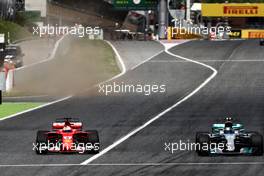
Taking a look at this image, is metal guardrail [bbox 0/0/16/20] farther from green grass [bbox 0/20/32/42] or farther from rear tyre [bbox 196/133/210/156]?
rear tyre [bbox 196/133/210/156]

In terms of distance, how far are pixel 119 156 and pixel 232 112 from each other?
1248 cm

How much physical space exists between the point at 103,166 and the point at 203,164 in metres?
1.95

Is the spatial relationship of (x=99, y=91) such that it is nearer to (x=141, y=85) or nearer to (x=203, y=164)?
(x=141, y=85)

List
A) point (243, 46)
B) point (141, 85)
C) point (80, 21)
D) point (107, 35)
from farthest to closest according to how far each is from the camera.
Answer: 1. point (107, 35)
2. point (80, 21)
3. point (243, 46)
4. point (141, 85)

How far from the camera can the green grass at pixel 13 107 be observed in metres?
35.4

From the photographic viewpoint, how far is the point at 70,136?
2148 cm

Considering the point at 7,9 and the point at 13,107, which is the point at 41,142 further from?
the point at 7,9

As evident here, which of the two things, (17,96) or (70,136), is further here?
(17,96)

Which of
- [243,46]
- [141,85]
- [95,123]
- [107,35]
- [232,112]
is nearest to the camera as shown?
[95,123]

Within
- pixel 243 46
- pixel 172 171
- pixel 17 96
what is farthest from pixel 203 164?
pixel 243 46

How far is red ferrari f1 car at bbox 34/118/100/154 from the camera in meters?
21.6

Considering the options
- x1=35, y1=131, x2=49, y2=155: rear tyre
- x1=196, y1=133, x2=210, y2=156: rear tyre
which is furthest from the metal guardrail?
x1=196, y1=133, x2=210, y2=156: rear tyre

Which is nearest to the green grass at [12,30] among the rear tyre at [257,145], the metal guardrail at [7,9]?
the metal guardrail at [7,9]

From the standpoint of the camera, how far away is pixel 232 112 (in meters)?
34.0
